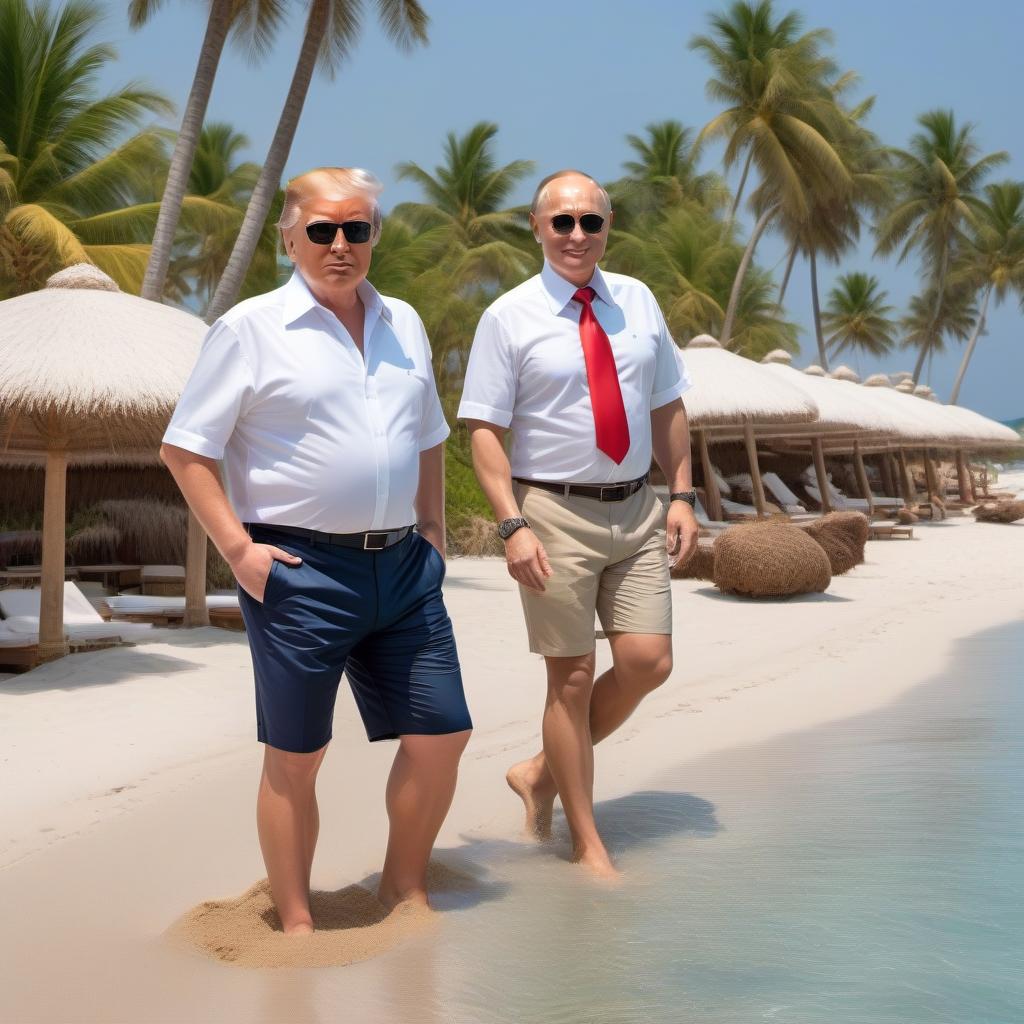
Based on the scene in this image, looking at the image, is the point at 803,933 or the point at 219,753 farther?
the point at 219,753

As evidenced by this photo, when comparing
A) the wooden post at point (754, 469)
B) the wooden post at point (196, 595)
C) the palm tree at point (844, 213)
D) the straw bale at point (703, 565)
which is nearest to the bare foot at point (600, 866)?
the wooden post at point (196, 595)

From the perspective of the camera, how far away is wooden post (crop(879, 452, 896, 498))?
31.8 meters

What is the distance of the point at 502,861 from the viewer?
3.86 meters

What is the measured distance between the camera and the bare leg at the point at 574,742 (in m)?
3.56

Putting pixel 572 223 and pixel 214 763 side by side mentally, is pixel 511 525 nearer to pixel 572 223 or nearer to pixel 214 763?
pixel 572 223

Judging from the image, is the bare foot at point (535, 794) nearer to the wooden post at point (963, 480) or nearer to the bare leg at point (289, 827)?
the bare leg at point (289, 827)

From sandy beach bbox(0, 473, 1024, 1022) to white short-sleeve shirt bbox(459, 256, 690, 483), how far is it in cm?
118

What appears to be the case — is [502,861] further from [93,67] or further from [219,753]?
[93,67]

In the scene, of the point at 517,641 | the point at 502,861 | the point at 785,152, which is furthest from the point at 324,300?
the point at 785,152

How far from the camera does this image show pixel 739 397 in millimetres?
17875

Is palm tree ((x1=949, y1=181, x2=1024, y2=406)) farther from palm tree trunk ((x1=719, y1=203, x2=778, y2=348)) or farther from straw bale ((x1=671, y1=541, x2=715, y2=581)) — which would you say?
straw bale ((x1=671, y1=541, x2=715, y2=581))

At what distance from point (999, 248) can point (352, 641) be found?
168ft

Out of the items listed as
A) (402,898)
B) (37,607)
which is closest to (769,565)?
(37,607)

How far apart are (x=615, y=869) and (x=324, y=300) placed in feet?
6.08
